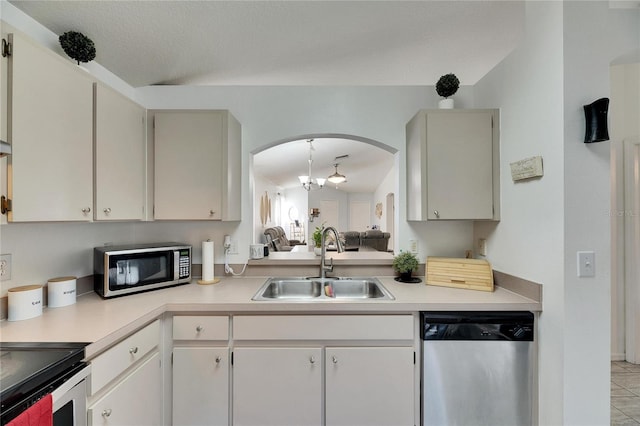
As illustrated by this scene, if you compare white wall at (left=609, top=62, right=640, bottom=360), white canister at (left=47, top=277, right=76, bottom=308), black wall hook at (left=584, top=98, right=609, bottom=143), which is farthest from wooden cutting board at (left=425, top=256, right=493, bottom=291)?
white canister at (left=47, top=277, right=76, bottom=308)

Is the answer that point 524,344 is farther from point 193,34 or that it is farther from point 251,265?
point 193,34

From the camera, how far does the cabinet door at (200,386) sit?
1486mm

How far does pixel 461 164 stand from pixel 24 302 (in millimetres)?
2409

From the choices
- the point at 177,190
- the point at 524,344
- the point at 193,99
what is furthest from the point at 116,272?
the point at 524,344

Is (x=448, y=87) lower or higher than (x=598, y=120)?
higher

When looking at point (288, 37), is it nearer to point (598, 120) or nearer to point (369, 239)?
point (598, 120)

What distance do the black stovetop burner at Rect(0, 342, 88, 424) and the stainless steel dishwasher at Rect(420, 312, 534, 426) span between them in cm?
152

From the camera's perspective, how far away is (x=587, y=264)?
1263 millimetres

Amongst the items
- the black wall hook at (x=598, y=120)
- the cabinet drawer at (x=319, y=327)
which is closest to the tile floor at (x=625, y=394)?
the cabinet drawer at (x=319, y=327)

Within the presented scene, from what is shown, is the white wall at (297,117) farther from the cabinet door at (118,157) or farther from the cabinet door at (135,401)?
the cabinet door at (135,401)

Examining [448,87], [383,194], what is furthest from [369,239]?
[383,194]

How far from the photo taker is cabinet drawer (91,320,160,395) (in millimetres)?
1062

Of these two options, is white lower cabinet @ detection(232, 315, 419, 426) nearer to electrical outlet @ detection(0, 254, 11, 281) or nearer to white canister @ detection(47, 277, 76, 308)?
white canister @ detection(47, 277, 76, 308)

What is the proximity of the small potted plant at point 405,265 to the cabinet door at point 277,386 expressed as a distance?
0.81m
